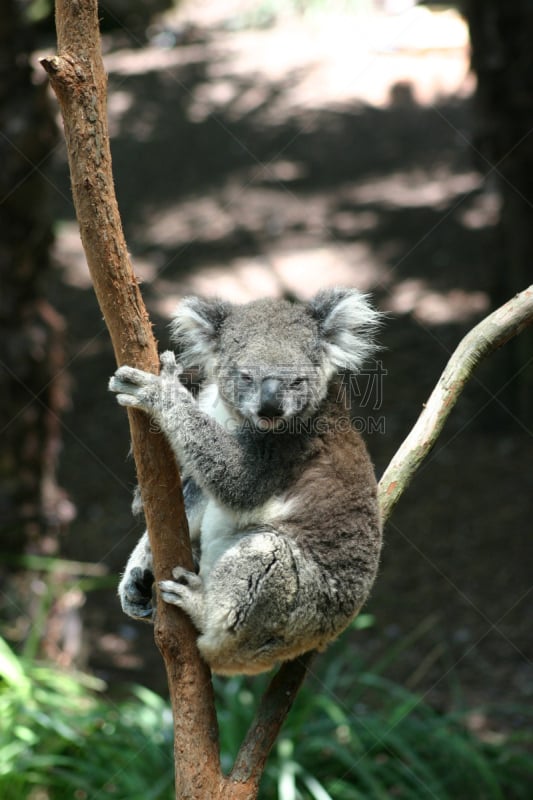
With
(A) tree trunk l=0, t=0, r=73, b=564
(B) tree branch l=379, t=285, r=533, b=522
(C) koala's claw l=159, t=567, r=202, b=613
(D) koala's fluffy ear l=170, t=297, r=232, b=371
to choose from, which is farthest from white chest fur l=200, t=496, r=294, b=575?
(A) tree trunk l=0, t=0, r=73, b=564

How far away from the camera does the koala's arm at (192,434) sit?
3.49m

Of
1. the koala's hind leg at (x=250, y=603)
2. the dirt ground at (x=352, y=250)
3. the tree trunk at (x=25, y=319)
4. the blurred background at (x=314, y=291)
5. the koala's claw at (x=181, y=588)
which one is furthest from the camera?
the dirt ground at (x=352, y=250)

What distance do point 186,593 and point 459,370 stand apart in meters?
1.60

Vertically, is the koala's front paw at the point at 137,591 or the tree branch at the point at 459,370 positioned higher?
the tree branch at the point at 459,370

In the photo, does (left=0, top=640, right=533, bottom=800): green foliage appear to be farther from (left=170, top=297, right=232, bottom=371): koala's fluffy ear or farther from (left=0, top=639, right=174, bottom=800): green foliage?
(left=170, top=297, right=232, bottom=371): koala's fluffy ear

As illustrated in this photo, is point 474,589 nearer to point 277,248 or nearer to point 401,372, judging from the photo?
point 401,372

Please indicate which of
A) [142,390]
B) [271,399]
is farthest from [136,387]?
[271,399]

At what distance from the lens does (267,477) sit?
4.16m

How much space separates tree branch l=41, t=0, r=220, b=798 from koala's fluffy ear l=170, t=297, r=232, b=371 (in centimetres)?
96

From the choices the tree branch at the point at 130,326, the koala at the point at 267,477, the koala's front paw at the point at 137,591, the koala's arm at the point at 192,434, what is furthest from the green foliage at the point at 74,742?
the koala's arm at the point at 192,434

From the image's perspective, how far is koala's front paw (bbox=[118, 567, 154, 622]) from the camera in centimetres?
430

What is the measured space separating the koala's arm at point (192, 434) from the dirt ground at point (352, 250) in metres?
3.56

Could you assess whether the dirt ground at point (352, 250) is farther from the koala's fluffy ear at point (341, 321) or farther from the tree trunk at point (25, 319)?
the koala's fluffy ear at point (341, 321)

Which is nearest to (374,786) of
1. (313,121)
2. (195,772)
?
(195,772)
